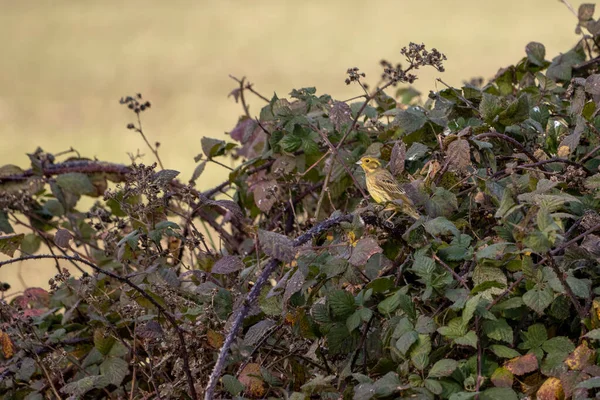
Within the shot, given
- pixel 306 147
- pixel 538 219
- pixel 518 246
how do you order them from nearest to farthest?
1. pixel 538 219
2. pixel 518 246
3. pixel 306 147

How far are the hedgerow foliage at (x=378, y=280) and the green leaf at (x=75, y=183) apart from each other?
1.54ft

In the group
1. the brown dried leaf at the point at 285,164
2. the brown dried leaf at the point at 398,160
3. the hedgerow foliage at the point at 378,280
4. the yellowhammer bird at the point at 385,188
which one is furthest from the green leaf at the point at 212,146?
the brown dried leaf at the point at 398,160

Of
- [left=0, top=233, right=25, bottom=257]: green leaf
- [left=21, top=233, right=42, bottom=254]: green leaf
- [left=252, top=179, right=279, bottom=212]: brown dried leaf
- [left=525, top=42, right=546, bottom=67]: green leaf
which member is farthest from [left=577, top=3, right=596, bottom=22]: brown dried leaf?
[left=21, top=233, right=42, bottom=254]: green leaf

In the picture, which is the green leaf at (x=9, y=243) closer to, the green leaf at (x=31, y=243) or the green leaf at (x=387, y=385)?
the green leaf at (x=387, y=385)

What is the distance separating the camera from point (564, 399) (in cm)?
180

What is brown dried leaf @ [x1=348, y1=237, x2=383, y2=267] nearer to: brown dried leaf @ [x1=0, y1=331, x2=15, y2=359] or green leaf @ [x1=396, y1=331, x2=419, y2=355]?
green leaf @ [x1=396, y1=331, x2=419, y2=355]

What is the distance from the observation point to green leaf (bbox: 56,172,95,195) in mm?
3609

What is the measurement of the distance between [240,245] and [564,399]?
5.74 feet

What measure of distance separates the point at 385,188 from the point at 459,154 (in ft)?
0.76

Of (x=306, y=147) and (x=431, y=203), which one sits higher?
(x=306, y=147)

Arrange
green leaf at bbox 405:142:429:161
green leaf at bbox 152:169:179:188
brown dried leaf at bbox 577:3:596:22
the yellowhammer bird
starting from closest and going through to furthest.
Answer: the yellowhammer bird < green leaf at bbox 152:169:179:188 < green leaf at bbox 405:142:429:161 < brown dried leaf at bbox 577:3:596:22

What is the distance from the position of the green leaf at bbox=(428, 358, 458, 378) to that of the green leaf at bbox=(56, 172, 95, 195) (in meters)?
2.19

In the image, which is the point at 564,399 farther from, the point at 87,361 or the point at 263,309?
the point at 87,361

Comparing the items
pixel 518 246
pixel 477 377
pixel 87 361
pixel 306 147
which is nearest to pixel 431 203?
pixel 518 246
